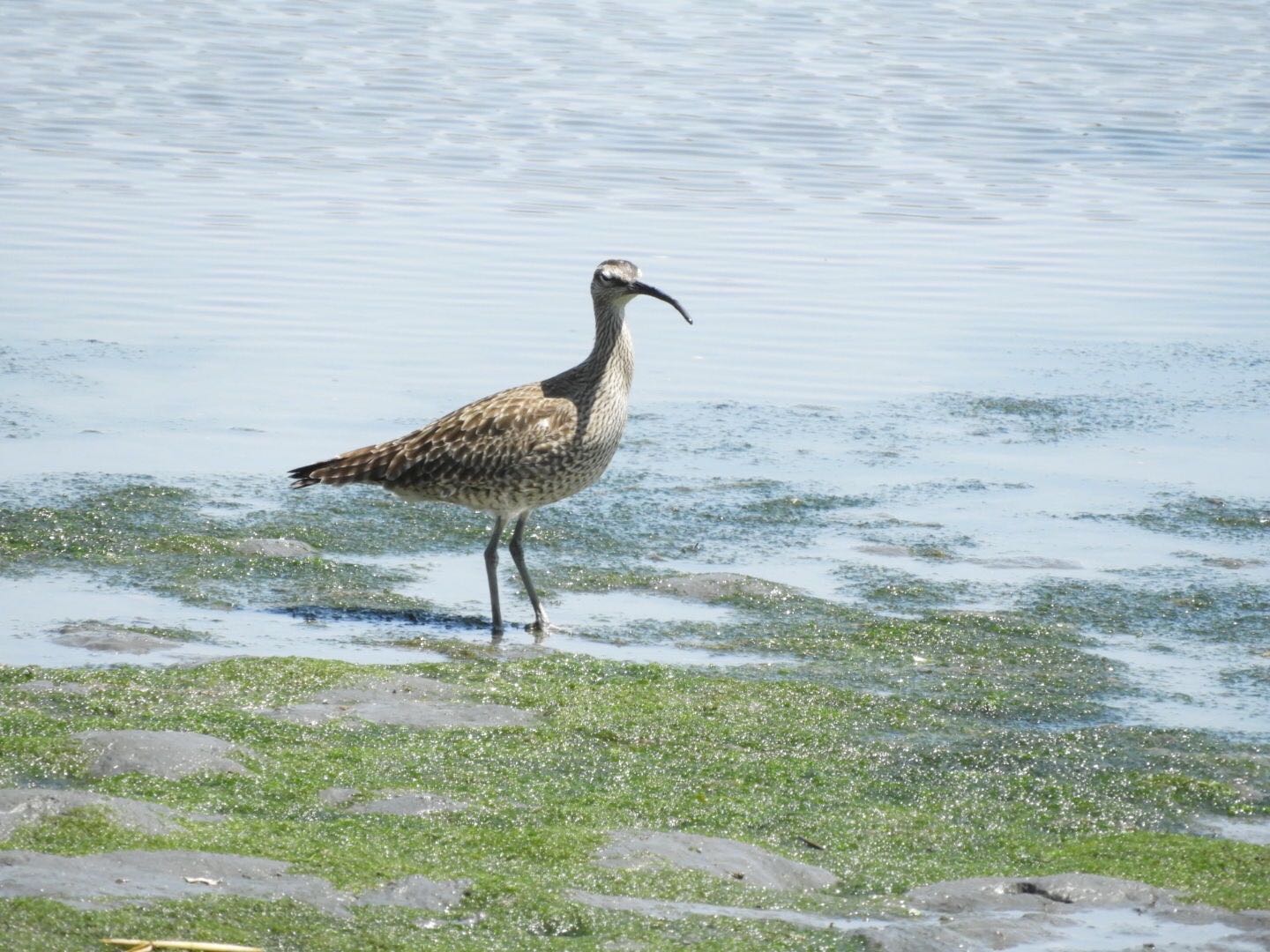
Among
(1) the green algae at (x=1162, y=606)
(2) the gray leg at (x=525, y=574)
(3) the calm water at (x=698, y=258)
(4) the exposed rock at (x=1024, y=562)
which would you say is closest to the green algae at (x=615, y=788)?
(2) the gray leg at (x=525, y=574)

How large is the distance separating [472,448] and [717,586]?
1.35m

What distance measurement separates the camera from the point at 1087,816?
22.0 feet

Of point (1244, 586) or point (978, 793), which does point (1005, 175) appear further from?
point (978, 793)

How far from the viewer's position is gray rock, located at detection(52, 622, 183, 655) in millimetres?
8211

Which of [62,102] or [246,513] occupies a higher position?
[62,102]

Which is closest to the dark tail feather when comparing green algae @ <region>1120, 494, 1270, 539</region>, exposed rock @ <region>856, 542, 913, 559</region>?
exposed rock @ <region>856, 542, 913, 559</region>

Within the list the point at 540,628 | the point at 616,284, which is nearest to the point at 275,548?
the point at 540,628

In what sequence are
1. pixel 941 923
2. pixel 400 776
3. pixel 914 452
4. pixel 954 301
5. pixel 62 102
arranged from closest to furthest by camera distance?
pixel 941 923
pixel 400 776
pixel 914 452
pixel 954 301
pixel 62 102

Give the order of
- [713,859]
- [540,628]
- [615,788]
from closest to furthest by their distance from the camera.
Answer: [713,859] < [615,788] < [540,628]

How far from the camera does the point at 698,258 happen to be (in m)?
17.5

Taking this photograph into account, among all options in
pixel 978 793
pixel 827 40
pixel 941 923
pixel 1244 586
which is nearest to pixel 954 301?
pixel 1244 586

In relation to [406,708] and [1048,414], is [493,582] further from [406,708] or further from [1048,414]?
[1048,414]

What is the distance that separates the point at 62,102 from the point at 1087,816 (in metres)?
21.4

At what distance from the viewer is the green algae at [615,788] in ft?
18.1
